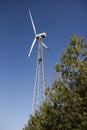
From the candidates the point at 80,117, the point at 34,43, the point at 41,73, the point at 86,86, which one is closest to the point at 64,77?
the point at 86,86

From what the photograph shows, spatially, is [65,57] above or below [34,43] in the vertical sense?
below

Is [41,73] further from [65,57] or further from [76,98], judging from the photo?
[76,98]

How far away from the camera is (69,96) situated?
15.9 m

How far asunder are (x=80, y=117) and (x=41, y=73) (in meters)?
19.4

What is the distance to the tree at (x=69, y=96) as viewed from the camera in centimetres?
1516

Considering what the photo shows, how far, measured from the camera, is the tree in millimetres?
15156

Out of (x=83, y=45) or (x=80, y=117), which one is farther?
(x=83, y=45)

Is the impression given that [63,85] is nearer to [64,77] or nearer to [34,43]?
[64,77]

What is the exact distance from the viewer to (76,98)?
15562 millimetres

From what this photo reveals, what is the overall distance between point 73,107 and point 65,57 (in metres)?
4.12

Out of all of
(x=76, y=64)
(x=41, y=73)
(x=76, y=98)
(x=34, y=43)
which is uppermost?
(x=34, y=43)

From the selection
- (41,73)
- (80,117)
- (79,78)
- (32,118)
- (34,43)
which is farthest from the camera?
(34,43)

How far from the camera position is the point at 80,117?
14719 mm

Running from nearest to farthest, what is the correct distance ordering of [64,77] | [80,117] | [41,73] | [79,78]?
[80,117] → [79,78] → [64,77] → [41,73]
